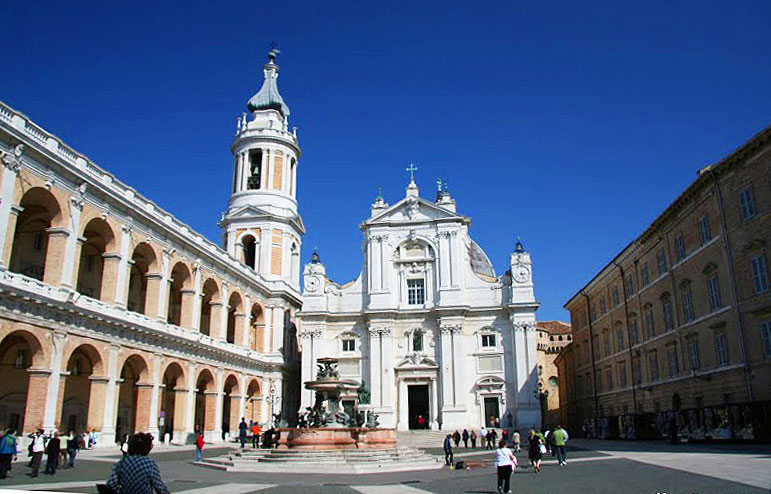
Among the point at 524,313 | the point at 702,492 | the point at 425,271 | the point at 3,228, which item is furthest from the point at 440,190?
the point at 702,492

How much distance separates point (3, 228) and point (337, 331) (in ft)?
97.6

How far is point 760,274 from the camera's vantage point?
26.5 m

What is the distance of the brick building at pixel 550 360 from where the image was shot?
8244 centimetres

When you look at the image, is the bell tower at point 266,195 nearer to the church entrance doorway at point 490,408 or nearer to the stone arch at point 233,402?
the stone arch at point 233,402

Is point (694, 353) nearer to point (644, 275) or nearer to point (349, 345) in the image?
point (644, 275)

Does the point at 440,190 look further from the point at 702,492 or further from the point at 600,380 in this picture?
the point at 702,492

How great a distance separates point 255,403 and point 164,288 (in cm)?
1749

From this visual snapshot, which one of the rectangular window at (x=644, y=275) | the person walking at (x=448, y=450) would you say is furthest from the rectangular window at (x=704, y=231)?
the person walking at (x=448, y=450)

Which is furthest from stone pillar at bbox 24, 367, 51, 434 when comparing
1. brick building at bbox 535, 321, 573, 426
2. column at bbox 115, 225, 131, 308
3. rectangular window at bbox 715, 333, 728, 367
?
brick building at bbox 535, 321, 573, 426

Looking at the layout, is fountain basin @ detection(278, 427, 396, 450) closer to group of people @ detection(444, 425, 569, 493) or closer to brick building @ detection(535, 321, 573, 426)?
group of people @ detection(444, 425, 569, 493)

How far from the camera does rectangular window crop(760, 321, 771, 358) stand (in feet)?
84.1

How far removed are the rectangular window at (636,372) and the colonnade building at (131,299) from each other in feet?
90.5

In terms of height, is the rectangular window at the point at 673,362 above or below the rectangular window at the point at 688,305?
below

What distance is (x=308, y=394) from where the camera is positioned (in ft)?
162
